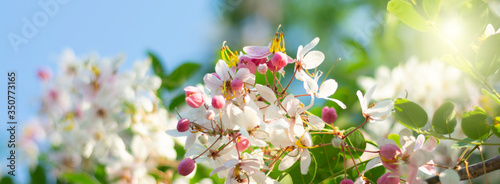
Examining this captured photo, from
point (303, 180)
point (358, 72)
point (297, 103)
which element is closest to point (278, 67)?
point (297, 103)

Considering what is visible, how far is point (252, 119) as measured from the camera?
0.47m

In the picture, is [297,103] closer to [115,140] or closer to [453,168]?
[453,168]

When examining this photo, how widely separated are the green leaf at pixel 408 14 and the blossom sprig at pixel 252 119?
0.13 meters

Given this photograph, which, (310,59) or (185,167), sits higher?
(310,59)

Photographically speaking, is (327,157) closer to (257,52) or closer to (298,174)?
(298,174)

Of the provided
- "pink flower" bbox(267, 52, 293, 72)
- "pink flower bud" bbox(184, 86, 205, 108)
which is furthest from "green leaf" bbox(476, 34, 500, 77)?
"pink flower bud" bbox(184, 86, 205, 108)

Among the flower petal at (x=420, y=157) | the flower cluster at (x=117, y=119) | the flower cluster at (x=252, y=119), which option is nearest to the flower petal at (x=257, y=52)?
the flower cluster at (x=252, y=119)

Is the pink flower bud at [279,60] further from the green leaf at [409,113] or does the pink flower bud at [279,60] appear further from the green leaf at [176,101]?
the green leaf at [176,101]

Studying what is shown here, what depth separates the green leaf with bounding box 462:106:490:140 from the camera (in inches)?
20.4

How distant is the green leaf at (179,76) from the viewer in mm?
1133

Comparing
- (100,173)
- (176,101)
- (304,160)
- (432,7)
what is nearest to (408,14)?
(432,7)

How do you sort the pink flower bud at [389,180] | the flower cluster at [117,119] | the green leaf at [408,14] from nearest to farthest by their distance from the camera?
the pink flower bud at [389,180] → the green leaf at [408,14] → the flower cluster at [117,119]

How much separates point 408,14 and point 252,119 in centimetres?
28

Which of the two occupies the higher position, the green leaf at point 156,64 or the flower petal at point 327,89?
the flower petal at point 327,89
